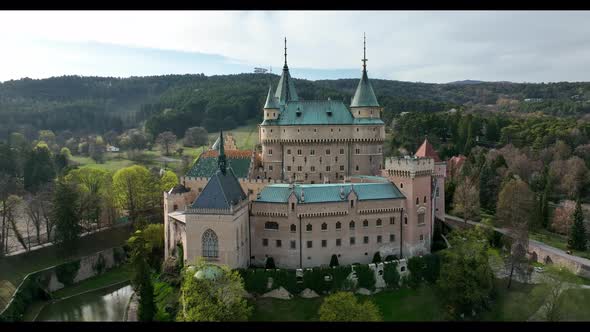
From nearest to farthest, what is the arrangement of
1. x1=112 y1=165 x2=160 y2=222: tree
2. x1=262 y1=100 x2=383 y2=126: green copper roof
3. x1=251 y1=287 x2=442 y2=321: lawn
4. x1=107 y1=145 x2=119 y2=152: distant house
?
x1=251 y1=287 x2=442 y2=321: lawn
x1=262 y1=100 x2=383 y2=126: green copper roof
x1=112 y1=165 x2=160 y2=222: tree
x1=107 y1=145 x2=119 y2=152: distant house

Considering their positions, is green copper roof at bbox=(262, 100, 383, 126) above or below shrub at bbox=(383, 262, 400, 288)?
above

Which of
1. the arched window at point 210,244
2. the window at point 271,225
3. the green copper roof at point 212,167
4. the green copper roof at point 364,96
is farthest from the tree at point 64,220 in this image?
the green copper roof at point 364,96

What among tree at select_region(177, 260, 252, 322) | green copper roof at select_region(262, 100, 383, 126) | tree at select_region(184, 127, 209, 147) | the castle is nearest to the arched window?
the castle

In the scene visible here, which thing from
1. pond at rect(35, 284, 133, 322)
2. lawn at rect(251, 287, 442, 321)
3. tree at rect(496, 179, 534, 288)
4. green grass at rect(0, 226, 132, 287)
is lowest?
pond at rect(35, 284, 133, 322)

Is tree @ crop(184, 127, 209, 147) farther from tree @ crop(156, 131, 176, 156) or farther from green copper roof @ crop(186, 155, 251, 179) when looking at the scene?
green copper roof @ crop(186, 155, 251, 179)

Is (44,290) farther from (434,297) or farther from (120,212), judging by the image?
(434,297)

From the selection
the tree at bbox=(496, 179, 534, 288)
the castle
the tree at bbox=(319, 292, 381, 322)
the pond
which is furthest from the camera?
the tree at bbox=(496, 179, 534, 288)

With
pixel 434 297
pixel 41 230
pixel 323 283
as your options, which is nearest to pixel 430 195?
pixel 434 297

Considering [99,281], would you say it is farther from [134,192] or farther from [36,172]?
[36,172]
